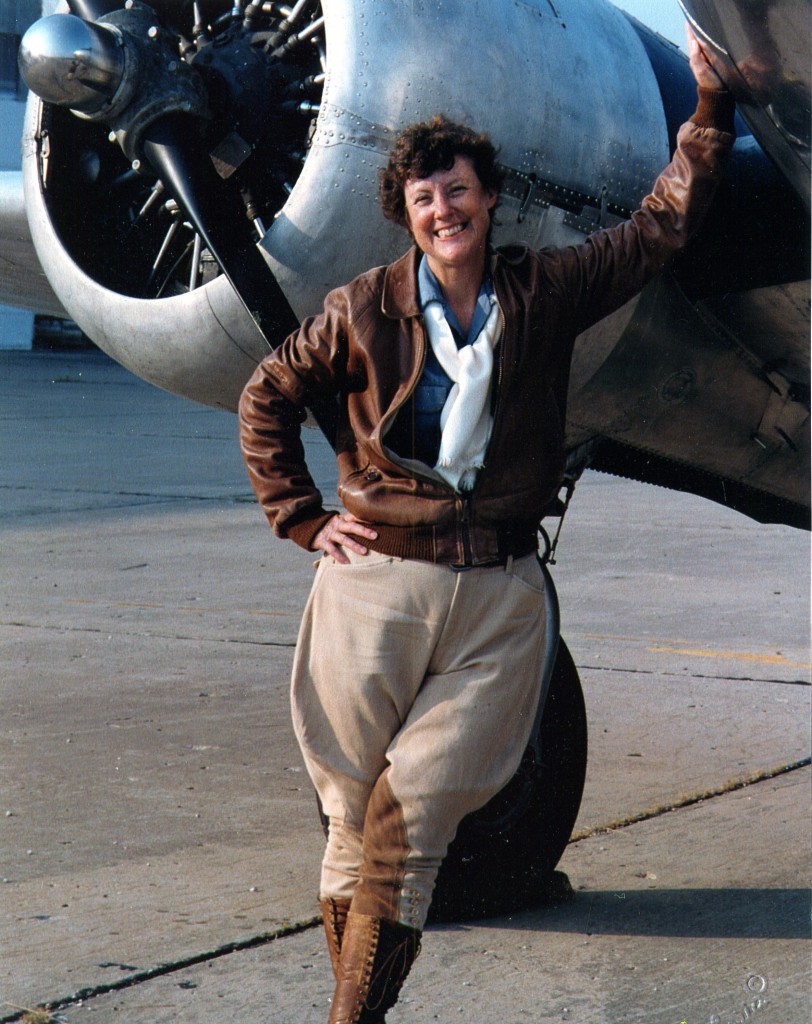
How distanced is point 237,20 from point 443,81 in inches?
27.6

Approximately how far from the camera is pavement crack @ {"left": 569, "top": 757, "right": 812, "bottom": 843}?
4395 millimetres

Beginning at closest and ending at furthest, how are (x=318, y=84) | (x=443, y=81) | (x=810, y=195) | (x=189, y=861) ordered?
1. (x=810, y=195)
2. (x=443, y=81)
3. (x=318, y=84)
4. (x=189, y=861)

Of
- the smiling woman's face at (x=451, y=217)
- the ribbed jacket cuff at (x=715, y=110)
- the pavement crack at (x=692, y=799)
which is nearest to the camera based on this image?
the smiling woman's face at (x=451, y=217)

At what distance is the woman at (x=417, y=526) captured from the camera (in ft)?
9.22

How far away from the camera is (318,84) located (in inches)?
150

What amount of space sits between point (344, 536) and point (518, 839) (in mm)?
1184

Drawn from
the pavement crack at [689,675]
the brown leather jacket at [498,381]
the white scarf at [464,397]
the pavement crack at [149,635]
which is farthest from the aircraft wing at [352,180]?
the pavement crack at [149,635]

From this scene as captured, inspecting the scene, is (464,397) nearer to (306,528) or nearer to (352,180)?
(306,528)

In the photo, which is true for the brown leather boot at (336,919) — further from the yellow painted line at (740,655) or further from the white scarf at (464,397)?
the yellow painted line at (740,655)

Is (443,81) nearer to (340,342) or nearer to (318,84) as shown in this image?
(318,84)

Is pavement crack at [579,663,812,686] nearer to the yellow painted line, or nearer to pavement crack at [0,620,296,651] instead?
the yellow painted line

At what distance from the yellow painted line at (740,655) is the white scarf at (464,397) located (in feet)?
13.5

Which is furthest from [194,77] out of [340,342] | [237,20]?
[340,342]

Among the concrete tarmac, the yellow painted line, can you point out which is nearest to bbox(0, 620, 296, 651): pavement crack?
the concrete tarmac
